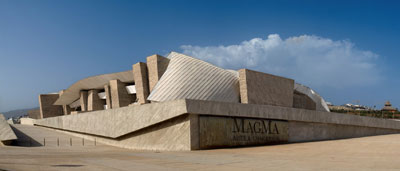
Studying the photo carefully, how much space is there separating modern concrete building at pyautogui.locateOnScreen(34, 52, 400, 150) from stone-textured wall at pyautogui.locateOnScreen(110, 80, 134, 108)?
0.05m

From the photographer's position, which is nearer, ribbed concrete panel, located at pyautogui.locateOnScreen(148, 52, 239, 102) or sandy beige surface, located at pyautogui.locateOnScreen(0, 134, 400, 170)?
sandy beige surface, located at pyautogui.locateOnScreen(0, 134, 400, 170)

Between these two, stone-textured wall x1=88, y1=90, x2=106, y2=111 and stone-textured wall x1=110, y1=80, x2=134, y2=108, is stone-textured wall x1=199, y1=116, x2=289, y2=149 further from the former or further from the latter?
stone-textured wall x1=88, y1=90, x2=106, y2=111

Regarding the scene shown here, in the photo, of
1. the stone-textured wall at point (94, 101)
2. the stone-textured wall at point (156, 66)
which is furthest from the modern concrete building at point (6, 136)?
the stone-textured wall at point (94, 101)

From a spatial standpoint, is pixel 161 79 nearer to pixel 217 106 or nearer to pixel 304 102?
pixel 217 106

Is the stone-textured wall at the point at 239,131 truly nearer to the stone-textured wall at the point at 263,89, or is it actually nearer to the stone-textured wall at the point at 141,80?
the stone-textured wall at the point at 263,89

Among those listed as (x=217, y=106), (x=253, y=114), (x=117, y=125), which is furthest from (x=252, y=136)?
(x=117, y=125)

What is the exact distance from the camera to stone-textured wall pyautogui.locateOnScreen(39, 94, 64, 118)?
44312mm

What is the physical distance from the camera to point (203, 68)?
79.2 ft

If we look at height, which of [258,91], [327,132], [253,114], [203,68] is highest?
[203,68]

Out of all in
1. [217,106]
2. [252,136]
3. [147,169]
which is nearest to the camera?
[147,169]

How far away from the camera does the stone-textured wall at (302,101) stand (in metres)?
31.9

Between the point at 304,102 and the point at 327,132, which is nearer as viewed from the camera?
the point at 327,132

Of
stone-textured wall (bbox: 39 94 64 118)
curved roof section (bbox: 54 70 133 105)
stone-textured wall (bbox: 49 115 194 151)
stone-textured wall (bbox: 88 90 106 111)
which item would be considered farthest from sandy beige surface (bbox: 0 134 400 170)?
stone-textured wall (bbox: 39 94 64 118)

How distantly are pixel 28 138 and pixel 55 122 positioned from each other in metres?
6.30
